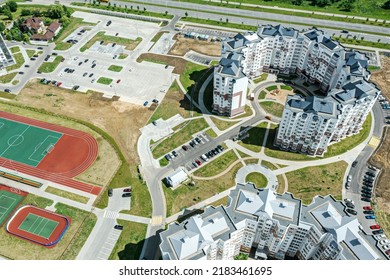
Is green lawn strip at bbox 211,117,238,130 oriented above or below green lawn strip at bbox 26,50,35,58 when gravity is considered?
below

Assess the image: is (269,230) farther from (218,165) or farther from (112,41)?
Result: (112,41)

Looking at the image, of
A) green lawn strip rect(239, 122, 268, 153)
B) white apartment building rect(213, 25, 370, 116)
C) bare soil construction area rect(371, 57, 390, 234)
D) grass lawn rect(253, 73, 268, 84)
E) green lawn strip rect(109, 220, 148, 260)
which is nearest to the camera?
green lawn strip rect(109, 220, 148, 260)

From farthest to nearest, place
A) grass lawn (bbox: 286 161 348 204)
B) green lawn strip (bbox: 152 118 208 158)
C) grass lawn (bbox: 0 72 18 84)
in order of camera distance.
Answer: grass lawn (bbox: 0 72 18 84) → green lawn strip (bbox: 152 118 208 158) → grass lawn (bbox: 286 161 348 204)

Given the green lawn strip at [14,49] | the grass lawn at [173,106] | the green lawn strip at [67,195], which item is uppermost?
the green lawn strip at [14,49]

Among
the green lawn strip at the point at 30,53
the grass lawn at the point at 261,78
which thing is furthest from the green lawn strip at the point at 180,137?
the green lawn strip at the point at 30,53

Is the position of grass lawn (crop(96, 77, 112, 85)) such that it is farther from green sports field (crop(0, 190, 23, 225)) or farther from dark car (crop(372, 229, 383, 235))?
dark car (crop(372, 229, 383, 235))

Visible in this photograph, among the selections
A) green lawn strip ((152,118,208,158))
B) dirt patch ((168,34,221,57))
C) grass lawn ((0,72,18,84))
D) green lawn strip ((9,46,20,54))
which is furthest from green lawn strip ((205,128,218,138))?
green lawn strip ((9,46,20,54))

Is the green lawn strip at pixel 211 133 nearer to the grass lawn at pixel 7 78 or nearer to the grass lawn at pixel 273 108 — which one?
the grass lawn at pixel 273 108
